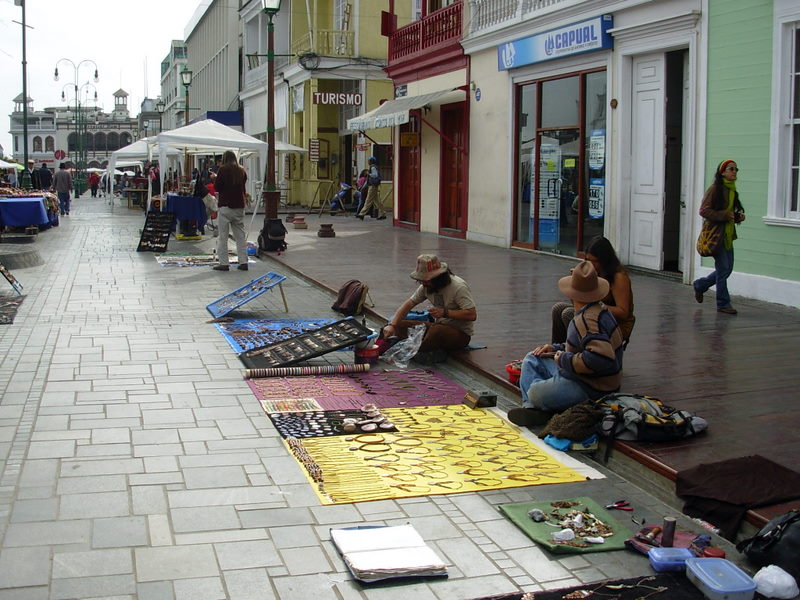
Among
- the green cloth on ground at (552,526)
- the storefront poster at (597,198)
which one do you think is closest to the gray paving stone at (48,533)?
the green cloth on ground at (552,526)

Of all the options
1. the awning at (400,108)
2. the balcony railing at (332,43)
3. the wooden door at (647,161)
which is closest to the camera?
the wooden door at (647,161)

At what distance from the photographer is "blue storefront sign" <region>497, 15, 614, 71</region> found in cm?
1420

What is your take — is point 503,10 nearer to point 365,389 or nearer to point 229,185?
point 229,185

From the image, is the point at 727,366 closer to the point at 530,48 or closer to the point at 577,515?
the point at 577,515

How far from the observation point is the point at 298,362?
26.9ft

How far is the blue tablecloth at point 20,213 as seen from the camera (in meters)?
20.1

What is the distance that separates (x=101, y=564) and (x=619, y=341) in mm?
3601

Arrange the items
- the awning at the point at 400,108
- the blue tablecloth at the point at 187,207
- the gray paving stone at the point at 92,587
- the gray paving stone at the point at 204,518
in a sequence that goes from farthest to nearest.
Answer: the blue tablecloth at the point at 187,207, the awning at the point at 400,108, the gray paving stone at the point at 204,518, the gray paving stone at the point at 92,587

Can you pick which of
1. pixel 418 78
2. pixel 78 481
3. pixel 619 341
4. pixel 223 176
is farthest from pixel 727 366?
pixel 418 78

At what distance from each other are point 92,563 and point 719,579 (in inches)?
106

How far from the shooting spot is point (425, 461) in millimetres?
5766

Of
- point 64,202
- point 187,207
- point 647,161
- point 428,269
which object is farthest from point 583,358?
point 64,202

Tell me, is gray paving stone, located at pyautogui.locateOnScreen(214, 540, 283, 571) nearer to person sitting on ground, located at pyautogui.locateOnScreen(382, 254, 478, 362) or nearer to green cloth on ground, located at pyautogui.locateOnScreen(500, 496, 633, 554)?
green cloth on ground, located at pyautogui.locateOnScreen(500, 496, 633, 554)

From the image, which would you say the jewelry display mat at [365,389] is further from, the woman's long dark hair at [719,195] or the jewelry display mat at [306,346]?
the woman's long dark hair at [719,195]
